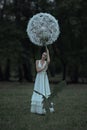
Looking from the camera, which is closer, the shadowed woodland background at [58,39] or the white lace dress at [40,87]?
the white lace dress at [40,87]

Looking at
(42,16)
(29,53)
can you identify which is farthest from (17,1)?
(42,16)

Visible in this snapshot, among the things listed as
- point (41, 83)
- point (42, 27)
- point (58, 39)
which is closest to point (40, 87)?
point (41, 83)

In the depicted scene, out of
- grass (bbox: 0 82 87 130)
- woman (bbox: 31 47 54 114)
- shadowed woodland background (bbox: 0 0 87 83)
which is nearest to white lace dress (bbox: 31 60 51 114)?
woman (bbox: 31 47 54 114)

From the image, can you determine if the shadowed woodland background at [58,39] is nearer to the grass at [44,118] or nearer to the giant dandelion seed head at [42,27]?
the grass at [44,118]

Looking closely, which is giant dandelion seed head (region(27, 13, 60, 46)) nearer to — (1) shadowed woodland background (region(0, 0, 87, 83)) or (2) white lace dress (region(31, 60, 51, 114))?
(2) white lace dress (region(31, 60, 51, 114))

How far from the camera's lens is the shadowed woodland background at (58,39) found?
3356 centimetres

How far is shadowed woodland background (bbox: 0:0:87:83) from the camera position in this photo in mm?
33562

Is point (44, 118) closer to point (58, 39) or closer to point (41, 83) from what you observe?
point (41, 83)

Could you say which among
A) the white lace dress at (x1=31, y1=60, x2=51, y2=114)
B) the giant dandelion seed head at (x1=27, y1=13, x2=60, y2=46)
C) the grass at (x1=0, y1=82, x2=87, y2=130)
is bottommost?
the grass at (x1=0, y1=82, x2=87, y2=130)

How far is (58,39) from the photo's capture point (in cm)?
3609

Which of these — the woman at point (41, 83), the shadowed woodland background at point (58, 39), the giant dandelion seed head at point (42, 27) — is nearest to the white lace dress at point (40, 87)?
the woman at point (41, 83)

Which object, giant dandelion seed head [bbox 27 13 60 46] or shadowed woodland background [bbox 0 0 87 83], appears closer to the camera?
giant dandelion seed head [bbox 27 13 60 46]

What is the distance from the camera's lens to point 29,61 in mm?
37312

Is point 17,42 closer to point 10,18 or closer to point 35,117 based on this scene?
point 10,18
